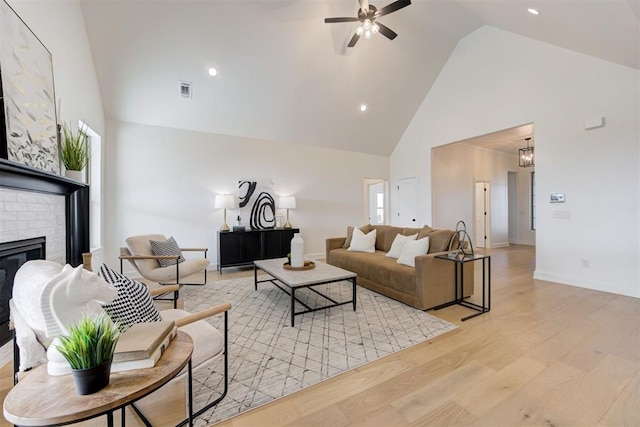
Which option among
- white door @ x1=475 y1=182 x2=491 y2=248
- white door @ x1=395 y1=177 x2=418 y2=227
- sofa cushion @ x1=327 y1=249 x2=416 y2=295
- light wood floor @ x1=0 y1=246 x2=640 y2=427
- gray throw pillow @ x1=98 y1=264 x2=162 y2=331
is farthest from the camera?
white door @ x1=475 y1=182 x2=491 y2=248

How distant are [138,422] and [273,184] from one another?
475cm

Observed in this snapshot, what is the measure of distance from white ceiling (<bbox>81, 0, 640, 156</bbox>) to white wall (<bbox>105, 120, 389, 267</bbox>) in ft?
1.06

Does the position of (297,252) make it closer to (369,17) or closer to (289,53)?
(369,17)

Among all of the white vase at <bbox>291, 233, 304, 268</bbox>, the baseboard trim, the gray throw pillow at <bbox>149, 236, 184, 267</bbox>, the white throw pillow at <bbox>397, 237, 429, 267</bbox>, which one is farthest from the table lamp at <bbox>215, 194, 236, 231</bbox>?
the baseboard trim

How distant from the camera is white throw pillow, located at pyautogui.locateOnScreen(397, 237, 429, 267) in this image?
330cm

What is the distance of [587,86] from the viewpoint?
3926mm

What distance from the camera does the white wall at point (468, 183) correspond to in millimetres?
6672

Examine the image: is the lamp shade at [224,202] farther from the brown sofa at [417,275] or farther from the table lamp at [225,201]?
the brown sofa at [417,275]

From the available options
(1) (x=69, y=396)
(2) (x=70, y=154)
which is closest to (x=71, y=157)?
(2) (x=70, y=154)

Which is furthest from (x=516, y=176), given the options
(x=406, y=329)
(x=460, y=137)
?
(x=406, y=329)

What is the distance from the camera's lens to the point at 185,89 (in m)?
4.51

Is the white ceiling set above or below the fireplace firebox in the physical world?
above

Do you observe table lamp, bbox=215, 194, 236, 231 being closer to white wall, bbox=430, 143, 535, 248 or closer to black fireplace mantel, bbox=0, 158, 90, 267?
black fireplace mantel, bbox=0, 158, 90, 267

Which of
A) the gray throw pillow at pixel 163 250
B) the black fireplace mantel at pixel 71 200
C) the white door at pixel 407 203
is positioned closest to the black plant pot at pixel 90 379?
the black fireplace mantel at pixel 71 200
